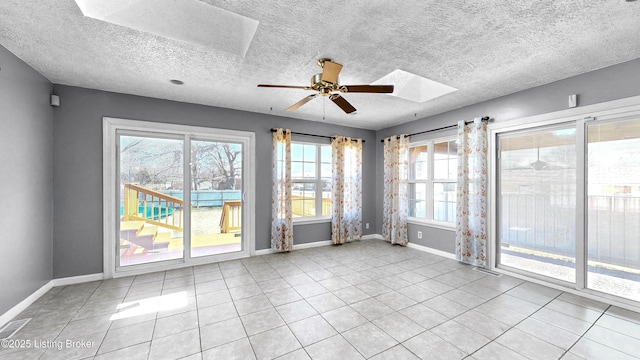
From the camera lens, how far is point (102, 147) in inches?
131

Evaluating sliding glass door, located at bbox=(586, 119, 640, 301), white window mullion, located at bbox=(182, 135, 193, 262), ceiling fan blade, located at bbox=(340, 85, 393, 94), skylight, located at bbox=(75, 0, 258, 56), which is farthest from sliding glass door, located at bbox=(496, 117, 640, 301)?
white window mullion, located at bbox=(182, 135, 193, 262)

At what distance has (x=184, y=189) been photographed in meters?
3.84

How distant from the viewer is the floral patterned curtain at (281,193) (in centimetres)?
445

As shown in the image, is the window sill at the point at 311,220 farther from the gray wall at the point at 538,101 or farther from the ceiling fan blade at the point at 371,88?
the ceiling fan blade at the point at 371,88

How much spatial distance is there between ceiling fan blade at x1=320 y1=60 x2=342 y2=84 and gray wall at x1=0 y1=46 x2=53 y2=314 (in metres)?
2.99

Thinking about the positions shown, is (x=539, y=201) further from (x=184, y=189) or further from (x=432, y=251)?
(x=184, y=189)

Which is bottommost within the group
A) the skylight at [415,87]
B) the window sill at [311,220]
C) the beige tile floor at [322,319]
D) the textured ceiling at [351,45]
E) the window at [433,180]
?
the beige tile floor at [322,319]

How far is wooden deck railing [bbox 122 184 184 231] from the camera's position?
3551 millimetres

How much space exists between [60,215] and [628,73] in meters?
6.74

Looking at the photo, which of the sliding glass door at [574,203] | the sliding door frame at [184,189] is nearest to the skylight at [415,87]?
the sliding glass door at [574,203]

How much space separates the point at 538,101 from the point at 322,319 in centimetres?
380

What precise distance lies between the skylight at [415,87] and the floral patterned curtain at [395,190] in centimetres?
139

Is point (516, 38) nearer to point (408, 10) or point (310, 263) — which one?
point (408, 10)

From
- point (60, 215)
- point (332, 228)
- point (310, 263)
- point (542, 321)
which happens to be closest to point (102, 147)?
point (60, 215)
